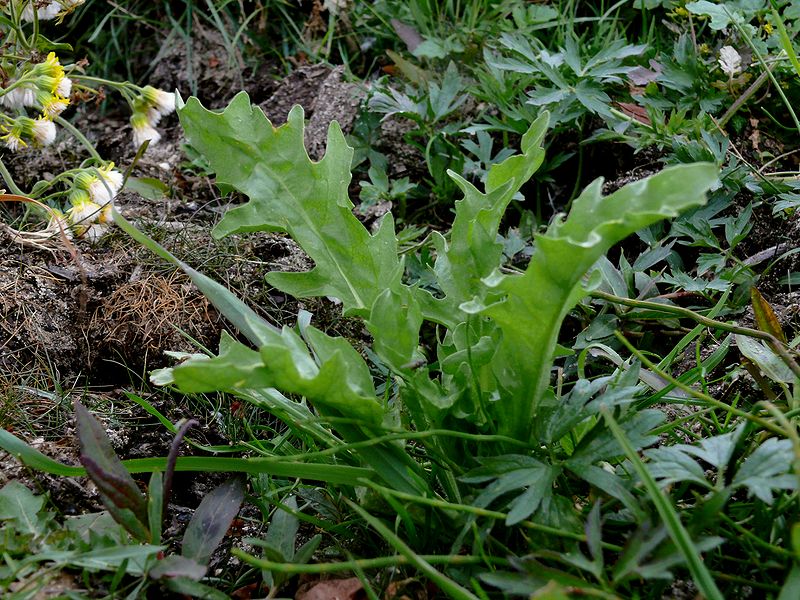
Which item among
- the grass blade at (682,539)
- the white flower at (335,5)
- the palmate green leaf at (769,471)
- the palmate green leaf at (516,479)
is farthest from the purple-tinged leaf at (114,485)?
the white flower at (335,5)

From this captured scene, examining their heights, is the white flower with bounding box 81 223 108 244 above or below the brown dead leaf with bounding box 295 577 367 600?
above

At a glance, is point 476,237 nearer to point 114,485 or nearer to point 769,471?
point 769,471

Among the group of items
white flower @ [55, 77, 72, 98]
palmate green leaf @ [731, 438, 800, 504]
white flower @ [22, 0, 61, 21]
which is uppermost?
white flower @ [22, 0, 61, 21]

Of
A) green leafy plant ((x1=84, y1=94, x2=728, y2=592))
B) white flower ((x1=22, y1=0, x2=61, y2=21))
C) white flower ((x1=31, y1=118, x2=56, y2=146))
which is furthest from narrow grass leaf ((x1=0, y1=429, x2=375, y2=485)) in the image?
white flower ((x1=22, y1=0, x2=61, y2=21))

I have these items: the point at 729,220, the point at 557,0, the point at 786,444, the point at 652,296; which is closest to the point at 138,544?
the point at 786,444

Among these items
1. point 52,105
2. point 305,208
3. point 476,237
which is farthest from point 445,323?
point 52,105

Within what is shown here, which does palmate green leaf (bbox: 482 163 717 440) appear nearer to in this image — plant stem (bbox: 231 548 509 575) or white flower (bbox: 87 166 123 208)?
plant stem (bbox: 231 548 509 575)
